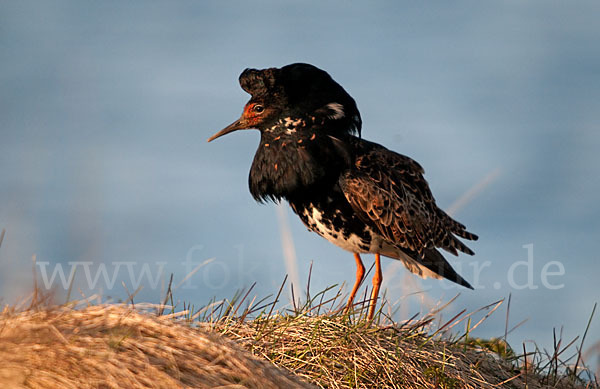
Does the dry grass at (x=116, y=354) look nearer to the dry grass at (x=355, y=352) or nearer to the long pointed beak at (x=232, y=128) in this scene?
the dry grass at (x=355, y=352)

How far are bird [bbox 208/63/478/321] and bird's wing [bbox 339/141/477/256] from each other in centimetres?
1


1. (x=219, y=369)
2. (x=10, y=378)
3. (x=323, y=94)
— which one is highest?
(x=323, y=94)

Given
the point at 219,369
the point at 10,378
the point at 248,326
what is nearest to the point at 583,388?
the point at 248,326

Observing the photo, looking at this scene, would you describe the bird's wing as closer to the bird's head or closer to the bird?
the bird

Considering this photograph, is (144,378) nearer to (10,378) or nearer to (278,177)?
(10,378)

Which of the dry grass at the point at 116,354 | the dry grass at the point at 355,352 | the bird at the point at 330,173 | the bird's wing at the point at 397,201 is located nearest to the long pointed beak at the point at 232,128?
the bird at the point at 330,173

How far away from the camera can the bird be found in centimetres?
791

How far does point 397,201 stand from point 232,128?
2.16 metres

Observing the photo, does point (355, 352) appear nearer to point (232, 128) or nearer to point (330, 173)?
point (330, 173)

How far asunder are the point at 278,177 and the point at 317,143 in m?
0.59

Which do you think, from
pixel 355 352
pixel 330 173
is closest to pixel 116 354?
pixel 355 352

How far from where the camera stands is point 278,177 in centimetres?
805

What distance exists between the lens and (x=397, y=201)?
27.0 feet

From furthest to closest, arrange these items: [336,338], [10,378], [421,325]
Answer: [421,325], [336,338], [10,378]
